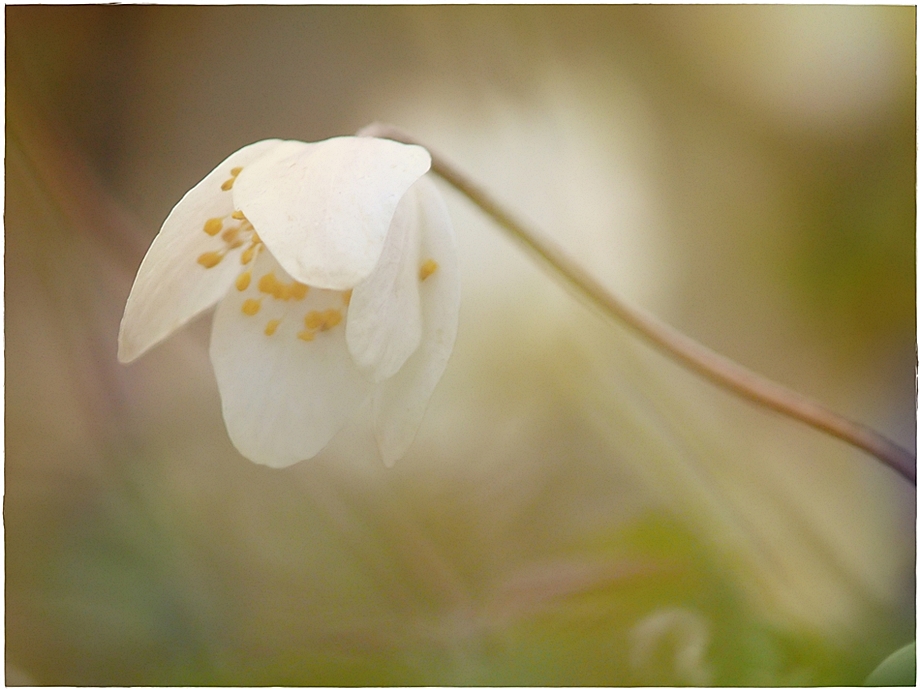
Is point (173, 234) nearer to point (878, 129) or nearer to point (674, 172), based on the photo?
point (674, 172)

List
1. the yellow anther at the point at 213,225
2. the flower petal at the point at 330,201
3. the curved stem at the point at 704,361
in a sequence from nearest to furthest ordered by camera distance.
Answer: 1. the flower petal at the point at 330,201
2. the yellow anther at the point at 213,225
3. the curved stem at the point at 704,361

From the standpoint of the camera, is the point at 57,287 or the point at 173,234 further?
the point at 57,287

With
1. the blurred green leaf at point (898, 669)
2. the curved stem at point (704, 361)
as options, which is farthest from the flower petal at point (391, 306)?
the blurred green leaf at point (898, 669)

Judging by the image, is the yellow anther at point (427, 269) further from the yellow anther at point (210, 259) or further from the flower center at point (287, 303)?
Answer: the yellow anther at point (210, 259)

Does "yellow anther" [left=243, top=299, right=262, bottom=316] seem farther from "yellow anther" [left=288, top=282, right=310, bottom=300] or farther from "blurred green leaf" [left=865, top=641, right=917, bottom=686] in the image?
"blurred green leaf" [left=865, top=641, right=917, bottom=686]

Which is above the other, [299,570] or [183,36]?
[183,36]

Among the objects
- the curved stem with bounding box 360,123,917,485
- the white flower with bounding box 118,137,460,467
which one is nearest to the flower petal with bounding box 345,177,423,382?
the white flower with bounding box 118,137,460,467

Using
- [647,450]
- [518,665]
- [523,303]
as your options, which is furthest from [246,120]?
[518,665]

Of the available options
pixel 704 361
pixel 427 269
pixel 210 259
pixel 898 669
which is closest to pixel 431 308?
pixel 427 269
